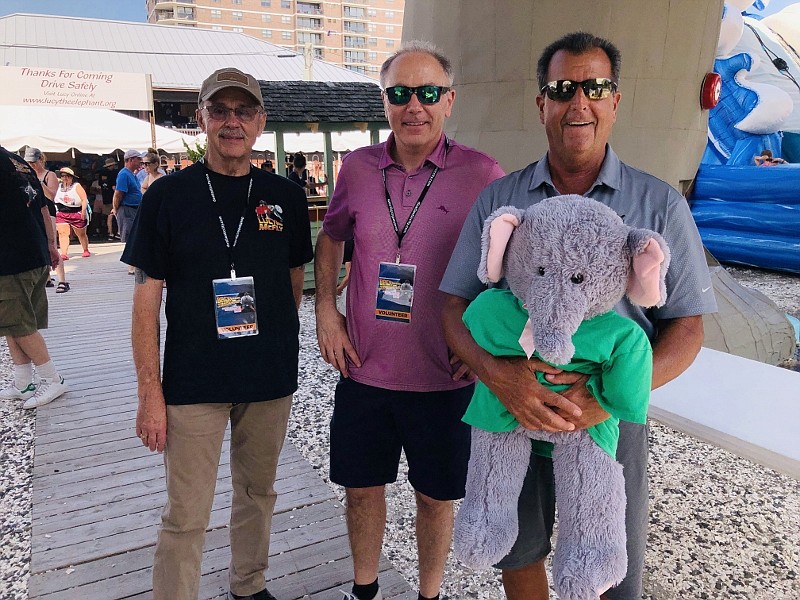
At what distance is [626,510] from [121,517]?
260cm

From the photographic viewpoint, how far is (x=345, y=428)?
2.16 metres

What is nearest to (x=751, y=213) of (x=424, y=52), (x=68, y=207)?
(x=424, y=52)

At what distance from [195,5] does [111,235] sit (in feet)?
280

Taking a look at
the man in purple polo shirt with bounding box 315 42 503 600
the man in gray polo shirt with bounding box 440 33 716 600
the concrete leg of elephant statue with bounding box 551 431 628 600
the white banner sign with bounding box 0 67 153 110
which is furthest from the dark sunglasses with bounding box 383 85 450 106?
the white banner sign with bounding box 0 67 153 110

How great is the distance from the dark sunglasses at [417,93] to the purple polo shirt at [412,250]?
0.53 ft

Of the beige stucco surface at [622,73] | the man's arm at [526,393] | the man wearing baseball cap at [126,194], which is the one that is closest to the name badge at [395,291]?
the man's arm at [526,393]

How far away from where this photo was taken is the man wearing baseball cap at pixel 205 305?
1890 millimetres

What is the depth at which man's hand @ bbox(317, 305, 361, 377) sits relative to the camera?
212 cm

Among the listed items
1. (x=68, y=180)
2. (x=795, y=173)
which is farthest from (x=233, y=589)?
(x=795, y=173)

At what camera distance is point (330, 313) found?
2.19 m

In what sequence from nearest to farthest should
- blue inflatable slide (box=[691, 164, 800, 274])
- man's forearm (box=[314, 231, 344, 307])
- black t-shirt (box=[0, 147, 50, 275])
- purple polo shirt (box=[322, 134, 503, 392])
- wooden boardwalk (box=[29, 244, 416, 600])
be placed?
purple polo shirt (box=[322, 134, 503, 392]), man's forearm (box=[314, 231, 344, 307]), wooden boardwalk (box=[29, 244, 416, 600]), black t-shirt (box=[0, 147, 50, 275]), blue inflatable slide (box=[691, 164, 800, 274])

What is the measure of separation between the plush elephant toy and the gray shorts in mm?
159

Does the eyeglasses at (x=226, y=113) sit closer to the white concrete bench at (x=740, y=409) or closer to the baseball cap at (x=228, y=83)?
the baseball cap at (x=228, y=83)

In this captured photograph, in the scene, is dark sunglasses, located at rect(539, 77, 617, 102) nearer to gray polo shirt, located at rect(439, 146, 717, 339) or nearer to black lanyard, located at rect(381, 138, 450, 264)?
gray polo shirt, located at rect(439, 146, 717, 339)
